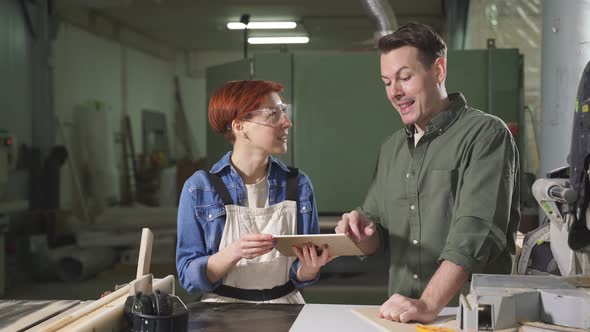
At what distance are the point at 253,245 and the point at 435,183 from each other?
21.8 inches

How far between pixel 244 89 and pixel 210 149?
2483mm

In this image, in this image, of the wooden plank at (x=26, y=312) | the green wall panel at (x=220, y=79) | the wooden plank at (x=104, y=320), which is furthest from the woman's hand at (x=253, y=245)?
the green wall panel at (x=220, y=79)

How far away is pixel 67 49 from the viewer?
8531mm

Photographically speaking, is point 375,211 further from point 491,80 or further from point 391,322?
point 491,80

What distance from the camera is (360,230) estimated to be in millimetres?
1868

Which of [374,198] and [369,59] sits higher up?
[369,59]

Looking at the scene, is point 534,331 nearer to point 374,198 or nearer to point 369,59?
point 374,198

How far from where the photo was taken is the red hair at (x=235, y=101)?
211 centimetres

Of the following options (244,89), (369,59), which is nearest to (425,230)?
(244,89)

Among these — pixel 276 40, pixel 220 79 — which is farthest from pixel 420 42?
pixel 276 40

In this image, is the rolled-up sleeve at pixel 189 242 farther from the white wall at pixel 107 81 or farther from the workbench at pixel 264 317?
the white wall at pixel 107 81

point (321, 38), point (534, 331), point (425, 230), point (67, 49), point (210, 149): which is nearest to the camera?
point (534, 331)

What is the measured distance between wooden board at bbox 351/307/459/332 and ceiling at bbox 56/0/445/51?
6248 millimetres

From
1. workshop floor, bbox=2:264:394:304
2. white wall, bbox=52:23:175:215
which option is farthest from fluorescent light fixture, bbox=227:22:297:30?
workshop floor, bbox=2:264:394:304
